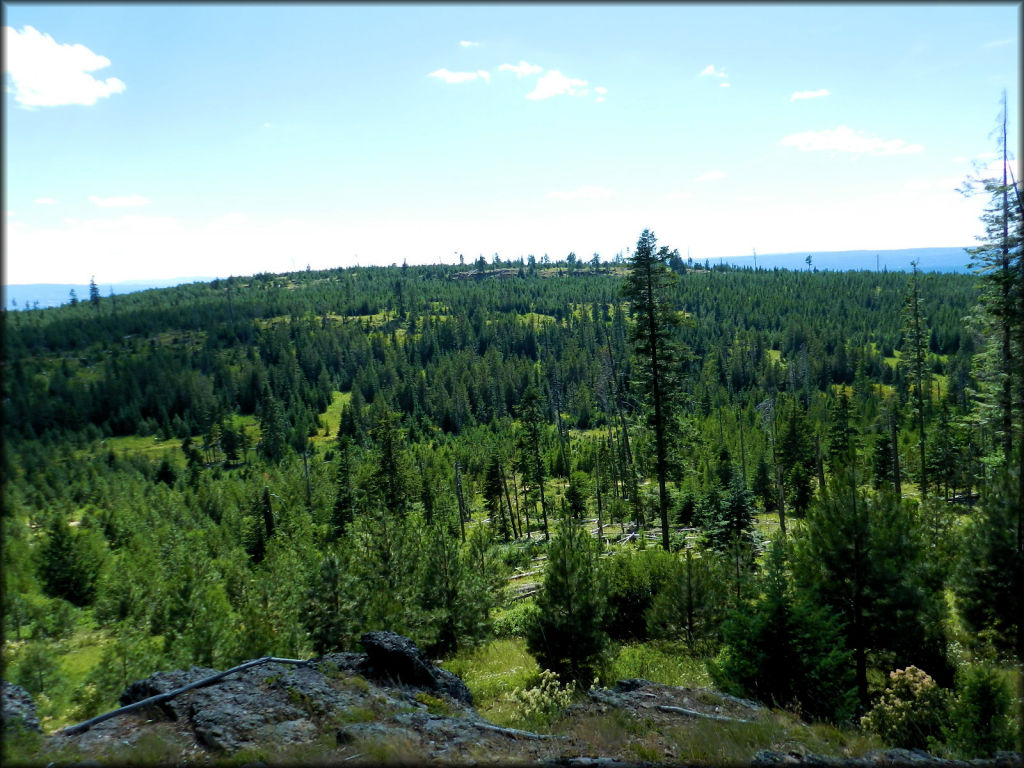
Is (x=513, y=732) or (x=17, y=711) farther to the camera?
(x=513, y=732)

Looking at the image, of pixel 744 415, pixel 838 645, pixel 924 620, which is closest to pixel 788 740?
pixel 838 645

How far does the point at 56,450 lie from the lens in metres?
108

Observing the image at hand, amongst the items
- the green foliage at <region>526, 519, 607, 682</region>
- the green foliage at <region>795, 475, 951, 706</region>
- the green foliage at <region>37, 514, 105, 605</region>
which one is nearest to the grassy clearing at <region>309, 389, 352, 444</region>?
the green foliage at <region>37, 514, 105, 605</region>

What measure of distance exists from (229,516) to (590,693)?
59.3 metres

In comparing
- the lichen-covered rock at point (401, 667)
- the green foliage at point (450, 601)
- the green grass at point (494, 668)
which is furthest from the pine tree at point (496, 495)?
the lichen-covered rock at point (401, 667)

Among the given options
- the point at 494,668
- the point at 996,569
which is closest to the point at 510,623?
the point at 494,668

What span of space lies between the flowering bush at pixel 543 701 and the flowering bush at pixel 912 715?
24.2 feet

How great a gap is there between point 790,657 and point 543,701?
6561 mm

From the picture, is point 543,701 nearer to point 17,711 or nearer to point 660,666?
point 660,666

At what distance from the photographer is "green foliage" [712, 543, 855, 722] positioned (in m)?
13.1

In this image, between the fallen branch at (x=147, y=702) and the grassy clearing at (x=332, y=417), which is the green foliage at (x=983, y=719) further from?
the grassy clearing at (x=332, y=417)

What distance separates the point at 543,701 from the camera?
14328 millimetres

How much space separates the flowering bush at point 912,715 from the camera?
12898 mm

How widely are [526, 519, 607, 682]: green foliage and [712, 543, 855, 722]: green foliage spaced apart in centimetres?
400
